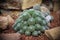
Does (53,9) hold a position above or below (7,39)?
above

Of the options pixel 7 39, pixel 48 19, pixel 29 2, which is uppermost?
pixel 29 2

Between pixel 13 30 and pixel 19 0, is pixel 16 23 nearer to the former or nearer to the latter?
pixel 13 30

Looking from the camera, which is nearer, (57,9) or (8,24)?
(57,9)

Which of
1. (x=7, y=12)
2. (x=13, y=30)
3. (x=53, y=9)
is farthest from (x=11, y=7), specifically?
(x=53, y=9)

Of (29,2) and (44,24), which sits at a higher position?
(29,2)

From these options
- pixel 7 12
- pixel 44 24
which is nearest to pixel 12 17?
pixel 7 12

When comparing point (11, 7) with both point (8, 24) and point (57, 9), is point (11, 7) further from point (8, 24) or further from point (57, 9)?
point (57, 9)

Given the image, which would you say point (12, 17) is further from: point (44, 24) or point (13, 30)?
point (44, 24)
